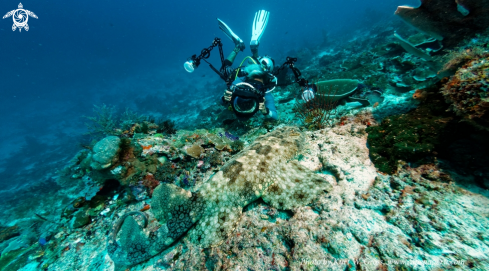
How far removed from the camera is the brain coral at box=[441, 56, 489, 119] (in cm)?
230

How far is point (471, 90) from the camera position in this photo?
243 centimetres

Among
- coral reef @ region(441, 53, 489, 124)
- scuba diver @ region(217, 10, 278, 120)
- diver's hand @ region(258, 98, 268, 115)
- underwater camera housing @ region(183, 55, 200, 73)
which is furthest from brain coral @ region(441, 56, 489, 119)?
underwater camera housing @ region(183, 55, 200, 73)

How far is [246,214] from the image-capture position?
10.1 ft

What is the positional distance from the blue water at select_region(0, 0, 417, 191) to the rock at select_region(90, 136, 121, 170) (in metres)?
15.4

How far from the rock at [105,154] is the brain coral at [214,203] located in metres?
1.75

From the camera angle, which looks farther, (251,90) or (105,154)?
(251,90)

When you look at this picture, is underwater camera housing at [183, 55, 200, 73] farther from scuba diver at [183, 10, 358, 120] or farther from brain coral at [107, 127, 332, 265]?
brain coral at [107, 127, 332, 265]

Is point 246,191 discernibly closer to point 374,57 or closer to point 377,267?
point 377,267

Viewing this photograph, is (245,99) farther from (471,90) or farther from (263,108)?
(471,90)

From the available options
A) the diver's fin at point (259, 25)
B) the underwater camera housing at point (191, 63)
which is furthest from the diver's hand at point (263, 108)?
the diver's fin at point (259, 25)

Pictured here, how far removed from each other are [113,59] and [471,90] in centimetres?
10695

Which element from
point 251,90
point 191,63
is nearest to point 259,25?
point 191,63

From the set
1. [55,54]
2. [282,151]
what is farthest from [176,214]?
[55,54]

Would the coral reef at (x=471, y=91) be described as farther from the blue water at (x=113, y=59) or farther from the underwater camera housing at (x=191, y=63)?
the blue water at (x=113, y=59)
